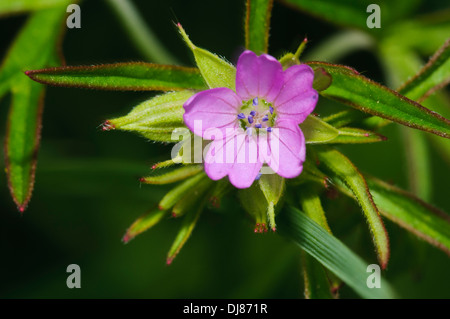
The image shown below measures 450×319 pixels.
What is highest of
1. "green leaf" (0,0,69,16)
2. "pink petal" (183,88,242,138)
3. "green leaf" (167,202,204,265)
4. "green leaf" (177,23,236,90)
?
"green leaf" (0,0,69,16)

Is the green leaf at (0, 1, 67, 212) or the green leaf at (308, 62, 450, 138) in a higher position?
the green leaf at (0, 1, 67, 212)

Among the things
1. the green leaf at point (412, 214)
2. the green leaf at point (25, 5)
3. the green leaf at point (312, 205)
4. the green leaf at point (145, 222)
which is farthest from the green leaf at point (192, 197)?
the green leaf at point (25, 5)

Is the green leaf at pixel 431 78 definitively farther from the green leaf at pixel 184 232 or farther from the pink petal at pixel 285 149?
the green leaf at pixel 184 232

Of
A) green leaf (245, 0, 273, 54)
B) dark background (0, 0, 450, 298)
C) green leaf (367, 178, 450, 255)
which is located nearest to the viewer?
green leaf (245, 0, 273, 54)

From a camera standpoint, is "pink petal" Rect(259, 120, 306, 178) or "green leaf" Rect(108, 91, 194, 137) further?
"green leaf" Rect(108, 91, 194, 137)

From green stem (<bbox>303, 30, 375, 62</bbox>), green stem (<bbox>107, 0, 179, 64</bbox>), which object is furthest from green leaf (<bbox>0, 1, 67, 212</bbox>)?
green stem (<bbox>303, 30, 375, 62</bbox>)

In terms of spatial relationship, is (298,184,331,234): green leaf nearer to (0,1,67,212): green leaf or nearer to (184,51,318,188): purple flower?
(184,51,318,188): purple flower

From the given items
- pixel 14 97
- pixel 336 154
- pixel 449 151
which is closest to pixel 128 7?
pixel 14 97
